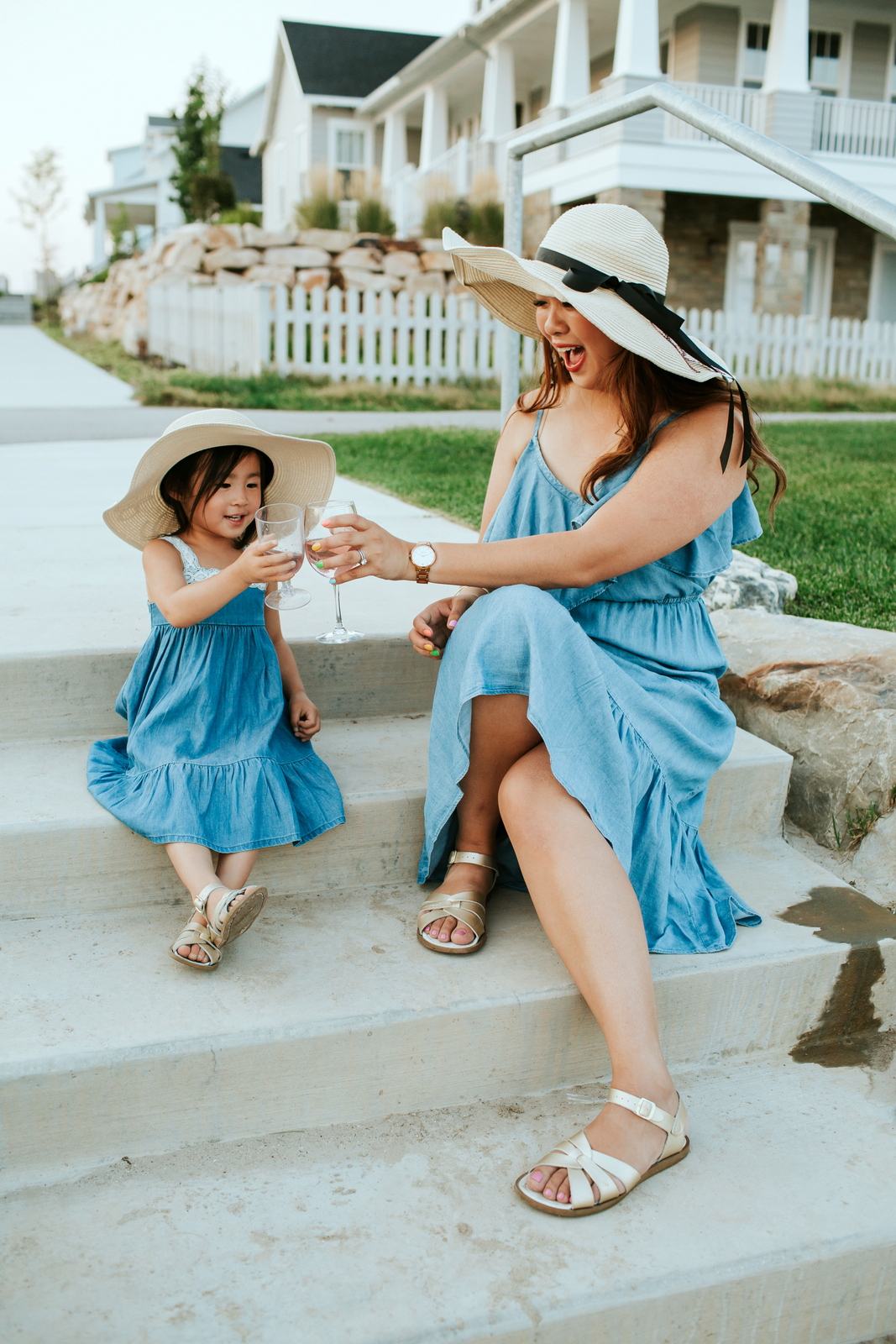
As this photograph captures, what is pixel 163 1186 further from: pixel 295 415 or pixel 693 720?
pixel 295 415

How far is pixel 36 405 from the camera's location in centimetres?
872

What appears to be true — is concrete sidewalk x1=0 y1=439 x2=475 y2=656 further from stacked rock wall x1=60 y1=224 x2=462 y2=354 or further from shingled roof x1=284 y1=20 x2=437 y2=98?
shingled roof x1=284 y1=20 x2=437 y2=98

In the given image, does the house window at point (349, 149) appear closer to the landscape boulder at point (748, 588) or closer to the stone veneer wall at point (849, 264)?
the stone veneer wall at point (849, 264)

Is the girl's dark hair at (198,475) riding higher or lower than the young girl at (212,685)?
higher

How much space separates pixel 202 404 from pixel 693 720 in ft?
25.2

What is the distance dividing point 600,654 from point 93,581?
1811mm

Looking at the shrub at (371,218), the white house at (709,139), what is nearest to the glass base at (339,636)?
the white house at (709,139)

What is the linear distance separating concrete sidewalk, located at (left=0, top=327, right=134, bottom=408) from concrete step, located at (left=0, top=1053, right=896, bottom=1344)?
7.57 m

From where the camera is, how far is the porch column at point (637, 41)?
43.7 ft

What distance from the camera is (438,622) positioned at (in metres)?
2.12

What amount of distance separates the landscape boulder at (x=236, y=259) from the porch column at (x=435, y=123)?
26.5 feet

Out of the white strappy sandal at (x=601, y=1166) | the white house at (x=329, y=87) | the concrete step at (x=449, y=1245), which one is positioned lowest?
the concrete step at (x=449, y=1245)

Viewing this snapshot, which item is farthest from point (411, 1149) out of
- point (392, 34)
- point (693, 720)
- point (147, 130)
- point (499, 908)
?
point (147, 130)

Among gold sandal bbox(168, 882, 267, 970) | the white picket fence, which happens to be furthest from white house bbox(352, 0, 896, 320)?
gold sandal bbox(168, 882, 267, 970)
